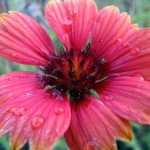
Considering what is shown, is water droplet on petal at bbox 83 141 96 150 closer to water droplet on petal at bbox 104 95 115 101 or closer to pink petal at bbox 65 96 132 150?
pink petal at bbox 65 96 132 150

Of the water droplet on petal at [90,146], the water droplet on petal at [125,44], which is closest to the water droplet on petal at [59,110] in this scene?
the water droplet on petal at [90,146]

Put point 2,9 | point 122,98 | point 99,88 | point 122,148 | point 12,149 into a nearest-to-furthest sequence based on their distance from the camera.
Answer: point 12,149
point 122,98
point 99,88
point 2,9
point 122,148

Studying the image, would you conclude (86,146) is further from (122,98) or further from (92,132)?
(122,98)

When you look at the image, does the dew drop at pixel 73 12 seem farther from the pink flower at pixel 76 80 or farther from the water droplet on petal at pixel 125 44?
the water droplet on petal at pixel 125 44

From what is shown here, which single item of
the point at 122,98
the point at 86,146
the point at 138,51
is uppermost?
the point at 138,51

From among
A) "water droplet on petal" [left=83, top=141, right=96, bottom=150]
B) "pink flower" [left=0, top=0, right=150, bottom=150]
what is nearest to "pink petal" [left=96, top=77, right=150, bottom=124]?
"pink flower" [left=0, top=0, right=150, bottom=150]

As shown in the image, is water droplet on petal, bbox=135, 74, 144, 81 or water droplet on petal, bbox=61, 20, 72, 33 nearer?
water droplet on petal, bbox=135, 74, 144, 81

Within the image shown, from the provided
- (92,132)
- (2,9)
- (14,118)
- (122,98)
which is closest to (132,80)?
(122,98)

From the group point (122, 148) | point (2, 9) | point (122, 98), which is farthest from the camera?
point (122, 148)
